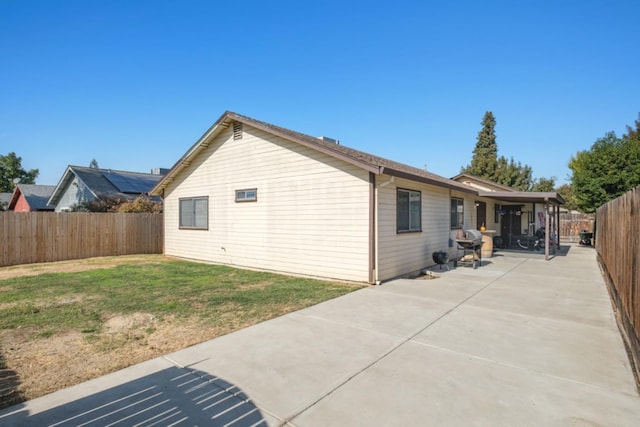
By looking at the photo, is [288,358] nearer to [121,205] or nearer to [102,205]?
[121,205]

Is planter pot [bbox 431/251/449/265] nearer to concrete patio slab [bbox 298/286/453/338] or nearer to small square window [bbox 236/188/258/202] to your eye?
concrete patio slab [bbox 298/286/453/338]

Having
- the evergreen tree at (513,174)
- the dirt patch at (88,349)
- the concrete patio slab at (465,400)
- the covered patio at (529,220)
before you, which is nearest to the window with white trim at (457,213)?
the covered patio at (529,220)

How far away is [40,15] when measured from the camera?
28.4 feet

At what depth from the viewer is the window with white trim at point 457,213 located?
12281mm

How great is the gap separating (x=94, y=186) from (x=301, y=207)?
64.8 ft

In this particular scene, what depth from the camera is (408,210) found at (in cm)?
915

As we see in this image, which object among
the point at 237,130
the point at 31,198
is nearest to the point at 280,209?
the point at 237,130

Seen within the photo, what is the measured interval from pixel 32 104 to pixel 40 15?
882cm

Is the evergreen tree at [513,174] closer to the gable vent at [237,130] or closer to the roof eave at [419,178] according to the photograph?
the roof eave at [419,178]

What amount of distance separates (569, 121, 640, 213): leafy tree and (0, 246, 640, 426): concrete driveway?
51.7 feet

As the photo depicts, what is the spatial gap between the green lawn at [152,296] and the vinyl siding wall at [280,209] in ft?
2.51

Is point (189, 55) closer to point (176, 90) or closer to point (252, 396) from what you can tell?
point (176, 90)

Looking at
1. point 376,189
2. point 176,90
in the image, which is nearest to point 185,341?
point 376,189

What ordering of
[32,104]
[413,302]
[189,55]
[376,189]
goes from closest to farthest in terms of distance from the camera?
1. [413,302]
2. [376,189]
3. [189,55]
4. [32,104]
